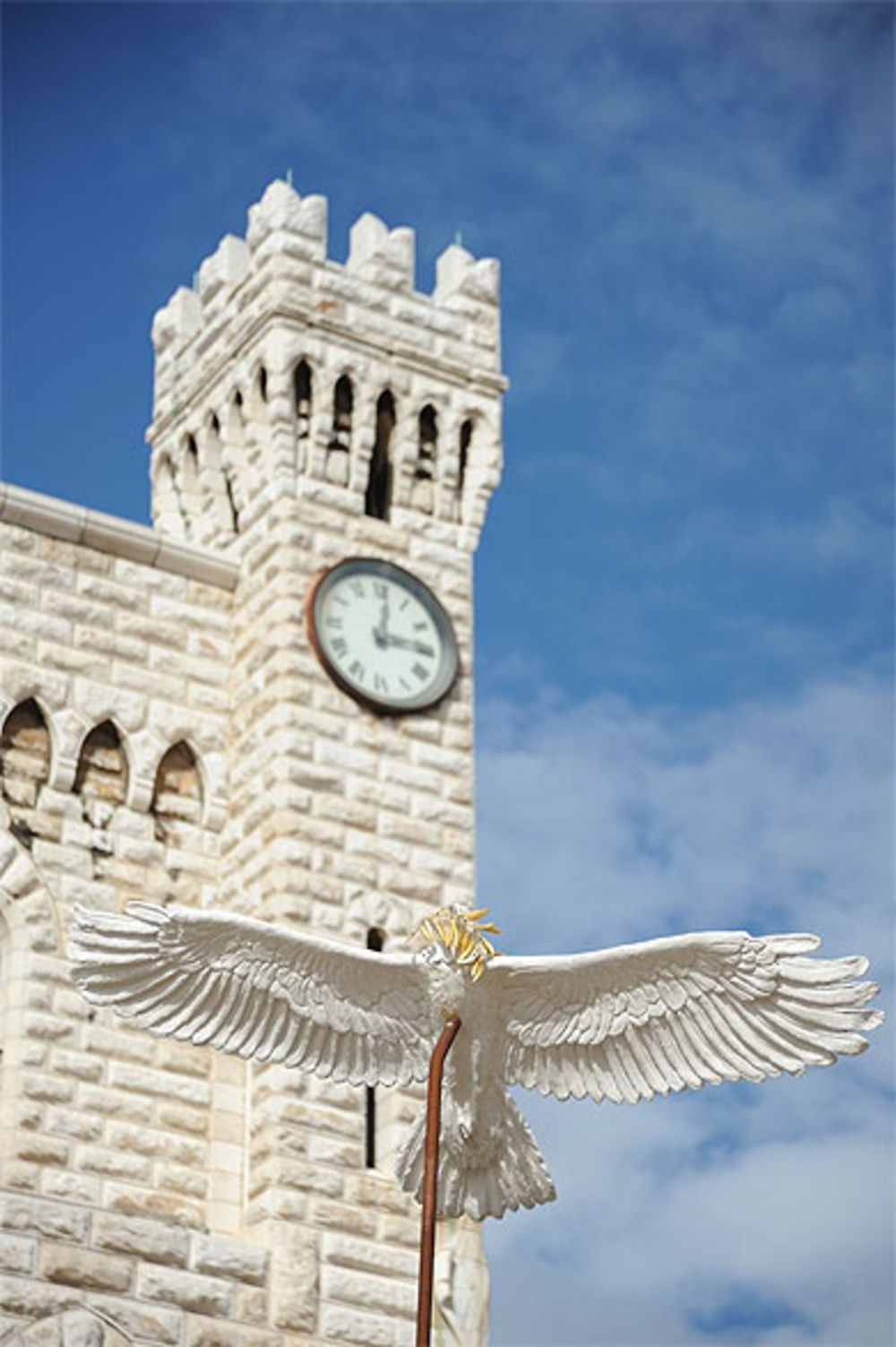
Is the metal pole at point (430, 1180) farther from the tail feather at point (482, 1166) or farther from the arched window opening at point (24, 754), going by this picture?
the arched window opening at point (24, 754)

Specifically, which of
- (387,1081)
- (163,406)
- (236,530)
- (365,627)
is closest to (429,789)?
(365,627)

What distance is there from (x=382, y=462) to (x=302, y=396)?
3.46ft

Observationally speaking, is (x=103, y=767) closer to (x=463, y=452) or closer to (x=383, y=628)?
(x=383, y=628)

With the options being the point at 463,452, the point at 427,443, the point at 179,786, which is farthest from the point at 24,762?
the point at 463,452

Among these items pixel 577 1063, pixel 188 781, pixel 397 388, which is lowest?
pixel 577 1063

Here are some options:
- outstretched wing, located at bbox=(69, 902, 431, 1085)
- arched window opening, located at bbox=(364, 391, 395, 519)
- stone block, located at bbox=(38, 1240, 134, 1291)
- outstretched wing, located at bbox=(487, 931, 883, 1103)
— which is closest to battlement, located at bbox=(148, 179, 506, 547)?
arched window opening, located at bbox=(364, 391, 395, 519)

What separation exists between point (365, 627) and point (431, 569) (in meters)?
1.08

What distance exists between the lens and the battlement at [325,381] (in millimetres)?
25516

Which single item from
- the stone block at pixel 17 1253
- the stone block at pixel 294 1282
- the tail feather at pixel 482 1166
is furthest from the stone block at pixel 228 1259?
the tail feather at pixel 482 1166

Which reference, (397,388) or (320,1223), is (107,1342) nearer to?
(320,1223)

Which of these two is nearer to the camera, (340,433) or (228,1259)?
(228,1259)

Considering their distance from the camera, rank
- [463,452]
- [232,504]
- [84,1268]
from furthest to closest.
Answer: [463,452] → [232,504] → [84,1268]

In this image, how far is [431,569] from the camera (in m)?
25.5

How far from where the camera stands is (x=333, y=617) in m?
24.6
